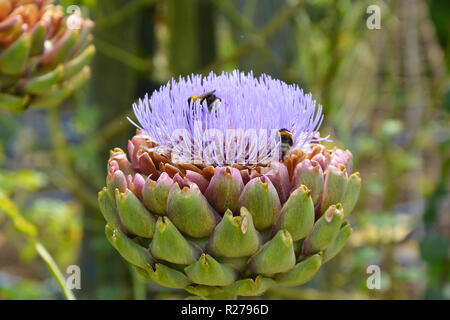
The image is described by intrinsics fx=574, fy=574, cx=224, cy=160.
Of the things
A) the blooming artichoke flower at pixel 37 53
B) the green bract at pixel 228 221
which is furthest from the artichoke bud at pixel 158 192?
the blooming artichoke flower at pixel 37 53

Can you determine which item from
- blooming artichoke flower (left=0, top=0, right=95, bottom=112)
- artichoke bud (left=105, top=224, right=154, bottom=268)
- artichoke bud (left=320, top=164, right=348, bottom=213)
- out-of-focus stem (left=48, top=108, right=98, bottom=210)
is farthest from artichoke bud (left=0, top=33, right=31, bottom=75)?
out-of-focus stem (left=48, top=108, right=98, bottom=210)

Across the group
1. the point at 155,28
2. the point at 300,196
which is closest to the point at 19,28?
the point at 300,196

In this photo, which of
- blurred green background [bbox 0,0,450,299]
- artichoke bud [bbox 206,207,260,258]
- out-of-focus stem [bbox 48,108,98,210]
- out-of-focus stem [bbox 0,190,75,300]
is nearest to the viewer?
artichoke bud [bbox 206,207,260,258]

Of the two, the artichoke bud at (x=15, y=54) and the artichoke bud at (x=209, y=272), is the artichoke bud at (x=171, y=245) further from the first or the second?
the artichoke bud at (x=15, y=54)

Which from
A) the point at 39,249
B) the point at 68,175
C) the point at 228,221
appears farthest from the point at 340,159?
the point at 68,175

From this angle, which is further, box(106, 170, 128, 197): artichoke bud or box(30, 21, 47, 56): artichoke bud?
box(30, 21, 47, 56): artichoke bud

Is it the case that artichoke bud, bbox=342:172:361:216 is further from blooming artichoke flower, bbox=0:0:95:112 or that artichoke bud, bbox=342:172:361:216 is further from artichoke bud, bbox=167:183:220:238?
blooming artichoke flower, bbox=0:0:95:112

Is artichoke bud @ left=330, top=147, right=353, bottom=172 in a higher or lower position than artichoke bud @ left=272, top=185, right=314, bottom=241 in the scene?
higher
